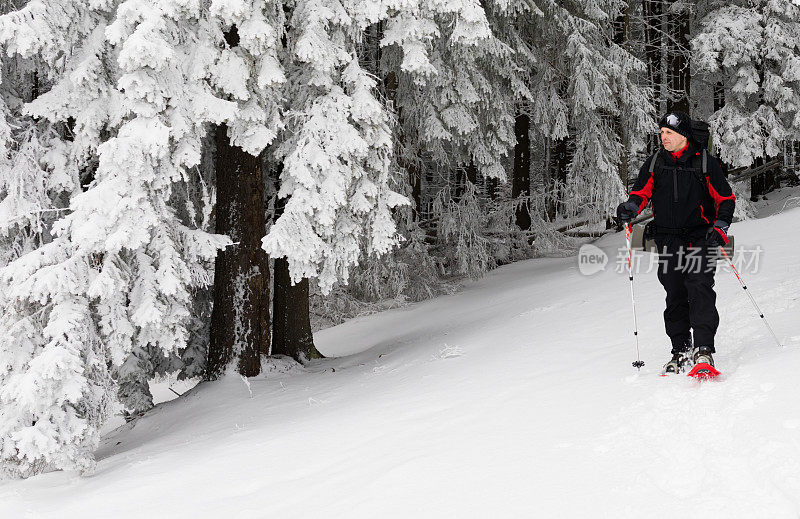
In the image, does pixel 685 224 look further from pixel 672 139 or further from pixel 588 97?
pixel 588 97

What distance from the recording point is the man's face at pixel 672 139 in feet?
16.1

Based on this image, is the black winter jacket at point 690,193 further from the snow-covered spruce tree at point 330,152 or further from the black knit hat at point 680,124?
the snow-covered spruce tree at point 330,152

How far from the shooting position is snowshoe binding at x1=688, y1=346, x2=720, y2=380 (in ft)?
14.6

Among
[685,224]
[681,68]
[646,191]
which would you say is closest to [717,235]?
[685,224]

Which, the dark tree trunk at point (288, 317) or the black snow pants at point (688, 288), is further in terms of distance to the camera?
the dark tree trunk at point (288, 317)

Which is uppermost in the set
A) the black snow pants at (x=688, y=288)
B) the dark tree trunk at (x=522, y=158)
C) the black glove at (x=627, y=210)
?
the dark tree trunk at (x=522, y=158)

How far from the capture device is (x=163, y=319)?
255 inches

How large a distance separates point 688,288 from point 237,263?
17.9ft

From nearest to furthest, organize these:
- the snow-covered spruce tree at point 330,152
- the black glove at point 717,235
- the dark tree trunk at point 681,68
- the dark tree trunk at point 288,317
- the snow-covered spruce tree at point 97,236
Answer: the black glove at point 717,235 → the snow-covered spruce tree at point 97,236 → the snow-covered spruce tree at point 330,152 → the dark tree trunk at point 288,317 → the dark tree trunk at point 681,68

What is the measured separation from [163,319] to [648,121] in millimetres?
11356

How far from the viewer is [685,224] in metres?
4.95

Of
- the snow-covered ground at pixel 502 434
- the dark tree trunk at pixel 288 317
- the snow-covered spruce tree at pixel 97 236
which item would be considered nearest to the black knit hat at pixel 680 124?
the snow-covered ground at pixel 502 434

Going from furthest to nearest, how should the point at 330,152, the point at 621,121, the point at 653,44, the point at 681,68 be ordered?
the point at 653,44 → the point at 681,68 → the point at 621,121 → the point at 330,152

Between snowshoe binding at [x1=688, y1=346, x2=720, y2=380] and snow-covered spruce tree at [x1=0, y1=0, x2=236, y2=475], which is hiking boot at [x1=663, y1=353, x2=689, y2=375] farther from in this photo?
snow-covered spruce tree at [x1=0, y1=0, x2=236, y2=475]
